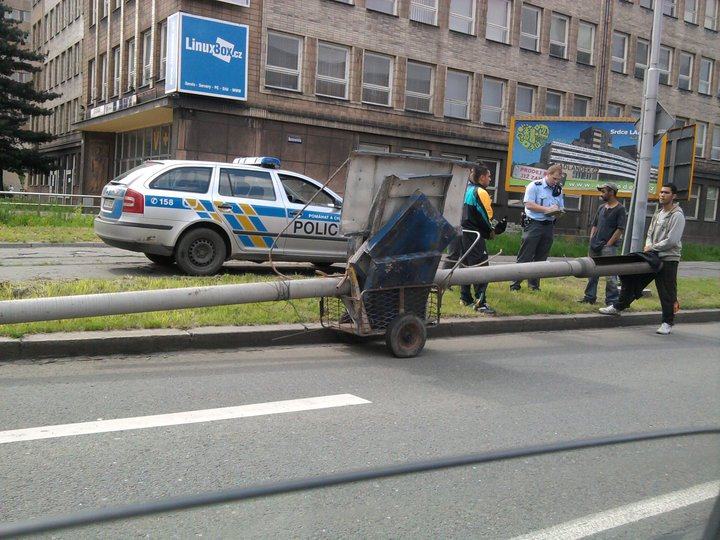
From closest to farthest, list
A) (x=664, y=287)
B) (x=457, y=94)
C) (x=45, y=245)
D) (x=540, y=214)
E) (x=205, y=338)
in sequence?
(x=205, y=338) → (x=664, y=287) → (x=540, y=214) → (x=45, y=245) → (x=457, y=94)

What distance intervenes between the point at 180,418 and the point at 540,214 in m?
7.11

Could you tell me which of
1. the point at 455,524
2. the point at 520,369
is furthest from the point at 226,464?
the point at 520,369

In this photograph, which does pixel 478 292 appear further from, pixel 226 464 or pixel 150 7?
pixel 150 7

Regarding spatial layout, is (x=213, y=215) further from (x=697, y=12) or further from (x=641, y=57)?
(x=697, y=12)

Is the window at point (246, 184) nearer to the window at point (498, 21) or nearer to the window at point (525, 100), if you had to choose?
the window at point (498, 21)

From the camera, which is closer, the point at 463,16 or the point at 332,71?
the point at 332,71

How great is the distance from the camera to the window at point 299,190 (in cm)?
1152

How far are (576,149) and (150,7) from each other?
15872 mm

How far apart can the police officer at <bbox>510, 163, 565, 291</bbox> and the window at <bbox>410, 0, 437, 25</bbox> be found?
793 inches

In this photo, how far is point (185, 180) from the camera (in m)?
10.8

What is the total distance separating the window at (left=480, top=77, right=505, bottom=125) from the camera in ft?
105

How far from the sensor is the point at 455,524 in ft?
5.53

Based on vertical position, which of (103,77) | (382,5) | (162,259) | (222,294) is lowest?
(162,259)

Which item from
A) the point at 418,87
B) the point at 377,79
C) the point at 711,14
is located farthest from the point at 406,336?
the point at 711,14
